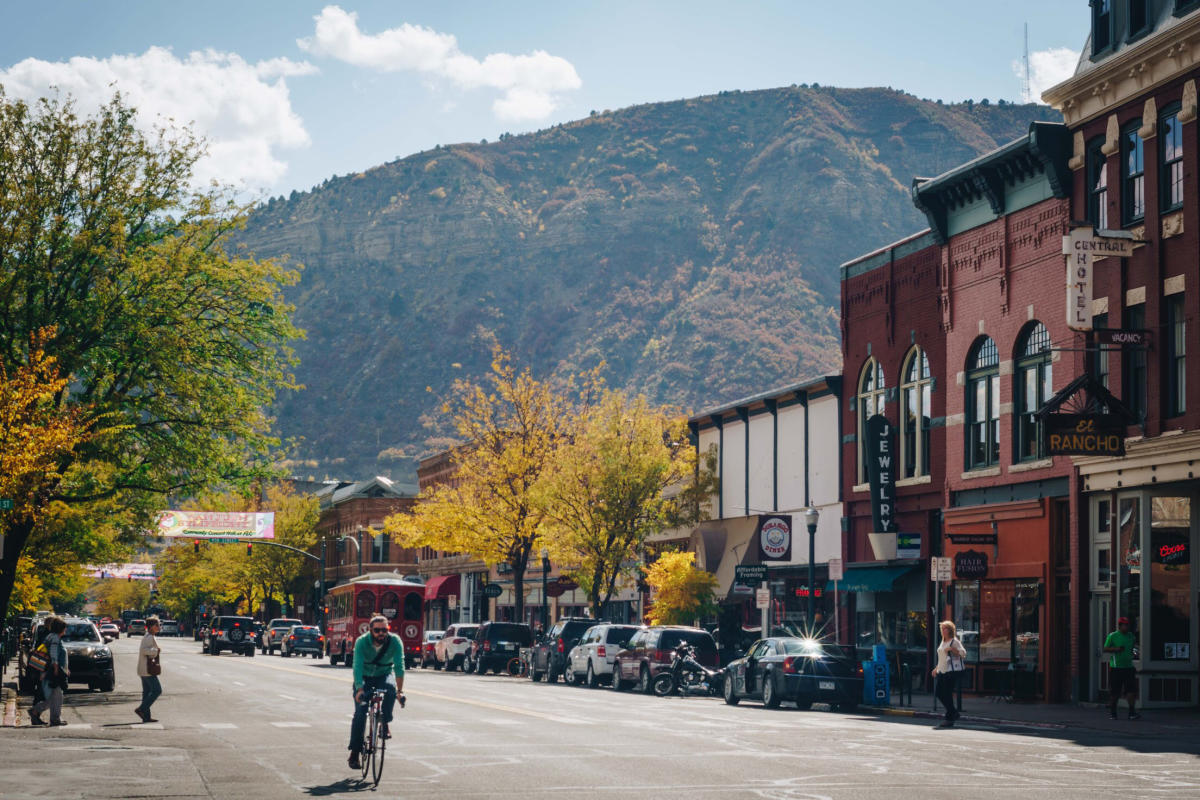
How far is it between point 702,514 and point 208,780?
3992cm

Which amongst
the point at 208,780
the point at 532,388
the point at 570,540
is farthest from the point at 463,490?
the point at 208,780

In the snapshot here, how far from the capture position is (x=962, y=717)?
98.0ft

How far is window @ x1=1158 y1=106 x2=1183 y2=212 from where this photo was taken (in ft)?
101

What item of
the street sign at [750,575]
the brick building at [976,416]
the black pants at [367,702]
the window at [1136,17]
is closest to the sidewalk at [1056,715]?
the brick building at [976,416]

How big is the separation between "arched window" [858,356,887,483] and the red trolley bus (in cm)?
2574

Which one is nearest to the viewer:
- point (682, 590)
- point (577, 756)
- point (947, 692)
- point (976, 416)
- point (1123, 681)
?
point (577, 756)

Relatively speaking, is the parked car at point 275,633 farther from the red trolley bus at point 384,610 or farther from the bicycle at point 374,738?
the bicycle at point 374,738

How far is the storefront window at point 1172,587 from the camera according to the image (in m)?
30.4

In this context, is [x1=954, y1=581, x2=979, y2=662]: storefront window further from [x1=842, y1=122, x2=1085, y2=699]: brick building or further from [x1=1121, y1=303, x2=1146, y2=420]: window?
[x1=1121, y1=303, x2=1146, y2=420]: window

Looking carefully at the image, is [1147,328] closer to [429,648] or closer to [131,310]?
[131,310]

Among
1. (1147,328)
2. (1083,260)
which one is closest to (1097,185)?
(1083,260)

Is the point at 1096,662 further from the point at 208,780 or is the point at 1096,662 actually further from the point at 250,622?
the point at 250,622

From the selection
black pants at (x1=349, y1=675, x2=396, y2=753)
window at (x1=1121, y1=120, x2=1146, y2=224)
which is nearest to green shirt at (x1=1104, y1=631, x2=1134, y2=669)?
window at (x1=1121, y1=120, x2=1146, y2=224)

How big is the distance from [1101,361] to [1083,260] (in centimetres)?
265
